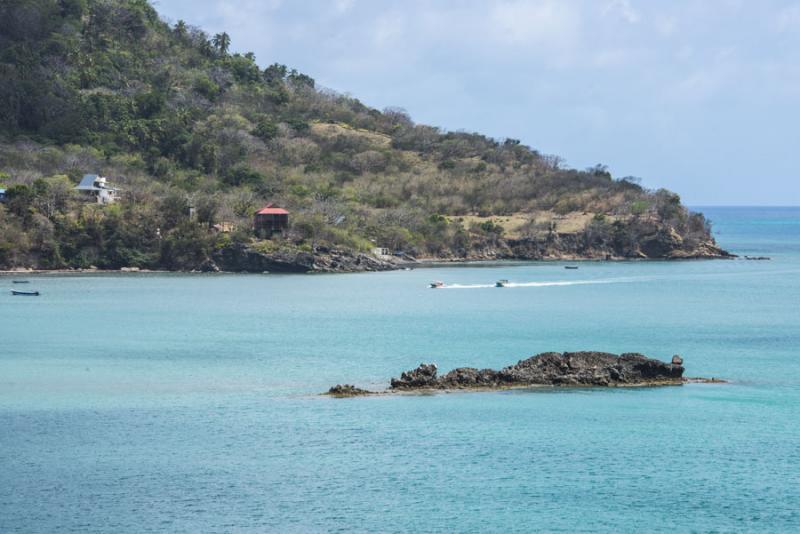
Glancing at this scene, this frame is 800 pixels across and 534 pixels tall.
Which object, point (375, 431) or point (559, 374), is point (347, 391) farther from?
point (559, 374)

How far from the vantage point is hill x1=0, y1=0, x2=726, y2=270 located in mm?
124500

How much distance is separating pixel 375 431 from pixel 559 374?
10596 mm

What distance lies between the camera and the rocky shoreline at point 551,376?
46.9 m

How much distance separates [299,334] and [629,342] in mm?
19642

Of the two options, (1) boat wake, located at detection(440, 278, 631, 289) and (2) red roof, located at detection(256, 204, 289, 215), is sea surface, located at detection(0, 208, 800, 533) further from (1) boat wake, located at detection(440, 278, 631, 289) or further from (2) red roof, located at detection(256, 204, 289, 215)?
(2) red roof, located at detection(256, 204, 289, 215)

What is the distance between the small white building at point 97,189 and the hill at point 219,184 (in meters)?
1.81

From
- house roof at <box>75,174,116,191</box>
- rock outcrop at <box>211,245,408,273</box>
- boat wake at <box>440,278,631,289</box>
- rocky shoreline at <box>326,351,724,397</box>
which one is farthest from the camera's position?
house roof at <box>75,174,116,191</box>

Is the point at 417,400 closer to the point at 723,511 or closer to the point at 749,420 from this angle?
the point at 749,420

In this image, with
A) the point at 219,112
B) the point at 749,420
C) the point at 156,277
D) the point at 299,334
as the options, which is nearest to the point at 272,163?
the point at 219,112

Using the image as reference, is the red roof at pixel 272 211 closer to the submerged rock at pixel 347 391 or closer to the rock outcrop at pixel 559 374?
the rock outcrop at pixel 559 374

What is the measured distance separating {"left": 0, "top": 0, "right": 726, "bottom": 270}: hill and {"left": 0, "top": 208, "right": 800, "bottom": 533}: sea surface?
46.2m

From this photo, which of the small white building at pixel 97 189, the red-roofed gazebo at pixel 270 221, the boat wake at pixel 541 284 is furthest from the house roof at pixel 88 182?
the boat wake at pixel 541 284

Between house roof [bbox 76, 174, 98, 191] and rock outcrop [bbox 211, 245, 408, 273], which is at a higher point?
house roof [bbox 76, 174, 98, 191]

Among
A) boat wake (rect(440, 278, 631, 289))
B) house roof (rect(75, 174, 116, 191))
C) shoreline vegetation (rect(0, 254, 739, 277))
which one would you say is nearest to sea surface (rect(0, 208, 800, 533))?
boat wake (rect(440, 278, 631, 289))
